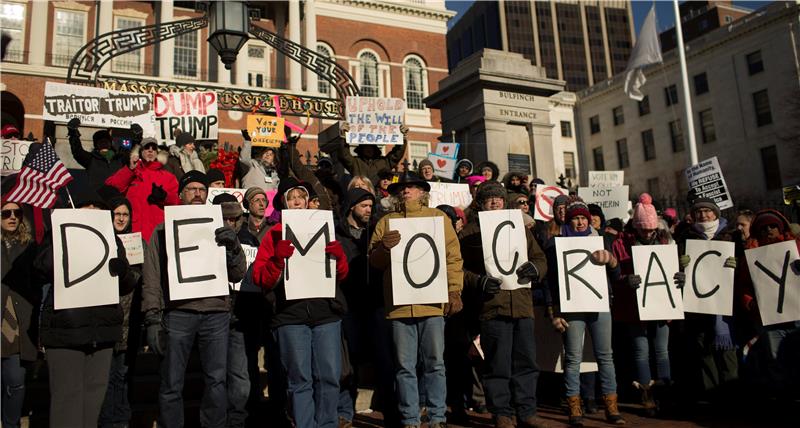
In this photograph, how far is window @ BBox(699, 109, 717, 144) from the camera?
4225cm

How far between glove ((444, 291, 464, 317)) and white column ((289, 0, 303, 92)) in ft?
99.2

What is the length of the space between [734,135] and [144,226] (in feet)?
140

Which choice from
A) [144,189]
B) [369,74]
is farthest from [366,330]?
[369,74]

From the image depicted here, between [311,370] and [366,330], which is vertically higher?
[366,330]

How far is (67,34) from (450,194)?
109 feet

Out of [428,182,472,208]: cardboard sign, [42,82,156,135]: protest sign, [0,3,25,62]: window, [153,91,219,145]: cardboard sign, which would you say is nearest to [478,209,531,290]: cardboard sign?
[428,182,472,208]: cardboard sign

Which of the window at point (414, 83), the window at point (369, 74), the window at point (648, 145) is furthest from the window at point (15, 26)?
the window at point (648, 145)

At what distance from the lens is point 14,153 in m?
8.63

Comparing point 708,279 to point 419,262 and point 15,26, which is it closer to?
point 419,262

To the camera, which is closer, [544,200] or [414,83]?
[544,200]

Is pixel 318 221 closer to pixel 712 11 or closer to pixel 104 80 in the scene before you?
pixel 104 80

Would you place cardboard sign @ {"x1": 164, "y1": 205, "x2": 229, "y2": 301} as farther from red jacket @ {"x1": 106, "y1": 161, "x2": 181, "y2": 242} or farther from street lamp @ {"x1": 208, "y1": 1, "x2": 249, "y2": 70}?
street lamp @ {"x1": 208, "y1": 1, "x2": 249, "y2": 70}

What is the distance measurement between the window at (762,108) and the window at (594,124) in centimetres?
1400

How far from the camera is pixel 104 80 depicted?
11672 mm
